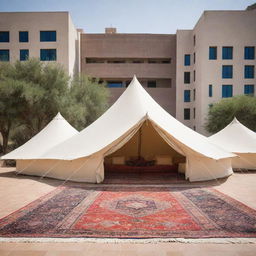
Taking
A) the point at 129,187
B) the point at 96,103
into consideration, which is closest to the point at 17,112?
the point at 96,103

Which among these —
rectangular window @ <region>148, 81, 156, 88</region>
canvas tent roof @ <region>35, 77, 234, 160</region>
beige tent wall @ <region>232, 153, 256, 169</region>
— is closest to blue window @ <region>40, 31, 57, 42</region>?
rectangular window @ <region>148, 81, 156, 88</region>

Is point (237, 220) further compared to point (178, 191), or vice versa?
point (178, 191)

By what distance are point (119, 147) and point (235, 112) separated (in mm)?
15871

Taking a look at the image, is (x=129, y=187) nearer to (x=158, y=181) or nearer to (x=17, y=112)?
(x=158, y=181)

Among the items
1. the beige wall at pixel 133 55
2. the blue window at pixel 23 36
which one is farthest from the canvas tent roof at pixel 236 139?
the blue window at pixel 23 36

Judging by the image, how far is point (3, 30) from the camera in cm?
2420

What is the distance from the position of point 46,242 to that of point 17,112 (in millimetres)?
12626

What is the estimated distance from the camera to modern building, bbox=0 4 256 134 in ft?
79.3

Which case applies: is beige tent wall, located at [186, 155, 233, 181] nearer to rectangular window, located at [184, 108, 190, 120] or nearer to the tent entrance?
the tent entrance

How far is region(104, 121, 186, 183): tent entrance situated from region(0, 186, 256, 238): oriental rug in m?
2.11

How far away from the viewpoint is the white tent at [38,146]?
8427 mm

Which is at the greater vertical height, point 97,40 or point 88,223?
point 97,40

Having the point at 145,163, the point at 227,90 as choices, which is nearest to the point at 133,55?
the point at 227,90

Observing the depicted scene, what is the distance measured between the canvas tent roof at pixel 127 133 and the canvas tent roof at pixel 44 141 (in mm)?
639
